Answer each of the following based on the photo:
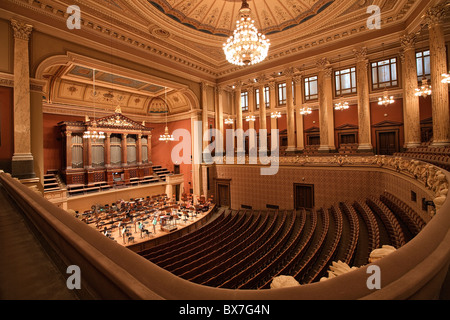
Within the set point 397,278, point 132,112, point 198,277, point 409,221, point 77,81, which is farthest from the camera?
point 132,112

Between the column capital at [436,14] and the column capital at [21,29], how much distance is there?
1384 centimetres

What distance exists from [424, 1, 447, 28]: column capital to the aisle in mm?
11372

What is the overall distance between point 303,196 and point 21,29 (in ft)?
44.2

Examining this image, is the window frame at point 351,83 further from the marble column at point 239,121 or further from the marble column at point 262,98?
the marble column at point 239,121

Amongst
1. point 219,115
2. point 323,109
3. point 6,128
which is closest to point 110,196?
point 6,128

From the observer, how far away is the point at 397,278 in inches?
29.2

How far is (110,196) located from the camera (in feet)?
41.4

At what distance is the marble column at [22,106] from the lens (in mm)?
6859

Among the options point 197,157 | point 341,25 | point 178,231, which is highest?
point 341,25

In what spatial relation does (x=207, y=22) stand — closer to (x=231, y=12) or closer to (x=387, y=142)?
(x=231, y=12)

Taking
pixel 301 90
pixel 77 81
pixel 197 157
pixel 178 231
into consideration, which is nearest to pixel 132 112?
pixel 77 81
